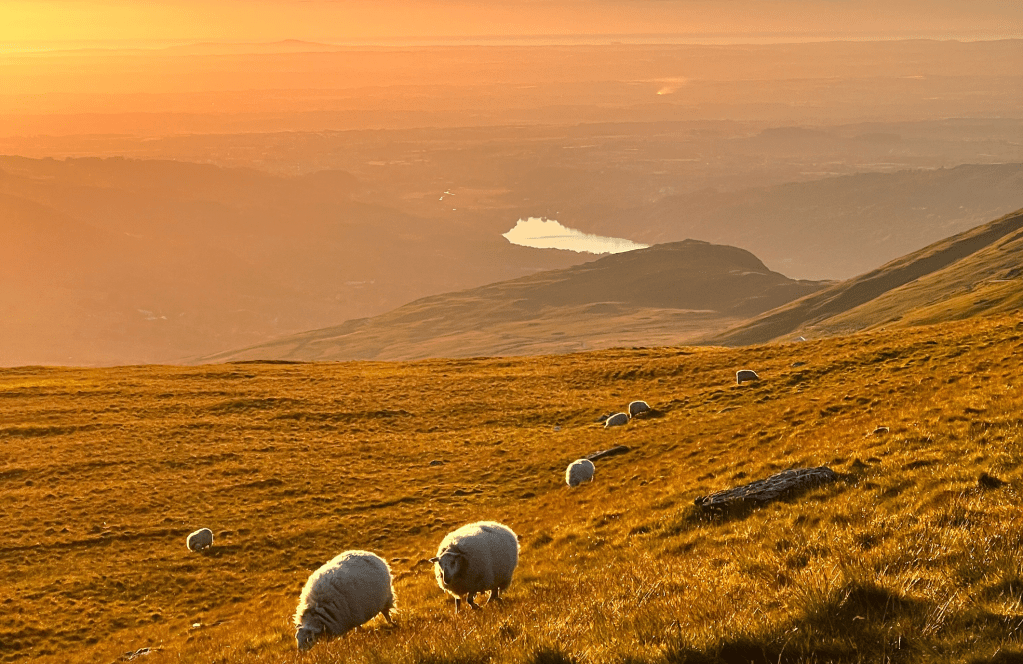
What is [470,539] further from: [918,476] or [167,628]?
[167,628]

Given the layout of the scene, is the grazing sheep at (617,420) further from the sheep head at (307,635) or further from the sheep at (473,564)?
the sheep head at (307,635)

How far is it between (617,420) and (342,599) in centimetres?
3531

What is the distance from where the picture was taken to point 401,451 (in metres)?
51.3

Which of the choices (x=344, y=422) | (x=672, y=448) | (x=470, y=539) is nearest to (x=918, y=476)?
(x=470, y=539)

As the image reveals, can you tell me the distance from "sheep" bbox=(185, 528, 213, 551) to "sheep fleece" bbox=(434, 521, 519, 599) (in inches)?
952

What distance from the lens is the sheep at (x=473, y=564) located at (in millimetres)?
16250

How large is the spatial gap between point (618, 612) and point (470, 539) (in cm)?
687

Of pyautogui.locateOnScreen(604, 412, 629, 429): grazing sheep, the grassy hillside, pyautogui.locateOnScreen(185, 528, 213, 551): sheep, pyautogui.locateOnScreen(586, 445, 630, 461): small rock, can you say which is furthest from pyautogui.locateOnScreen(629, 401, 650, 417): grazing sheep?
pyautogui.locateOnScreen(185, 528, 213, 551): sheep

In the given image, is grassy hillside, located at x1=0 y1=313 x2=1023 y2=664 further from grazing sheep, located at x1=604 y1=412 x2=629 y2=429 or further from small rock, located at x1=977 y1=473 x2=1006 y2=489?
grazing sheep, located at x1=604 y1=412 x2=629 y2=429

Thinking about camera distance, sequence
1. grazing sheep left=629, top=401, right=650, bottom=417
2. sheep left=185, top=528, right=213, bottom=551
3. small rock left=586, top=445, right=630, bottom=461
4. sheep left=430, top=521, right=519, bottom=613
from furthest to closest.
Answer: grazing sheep left=629, top=401, right=650, bottom=417 → small rock left=586, top=445, right=630, bottom=461 → sheep left=185, top=528, right=213, bottom=551 → sheep left=430, top=521, right=519, bottom=613

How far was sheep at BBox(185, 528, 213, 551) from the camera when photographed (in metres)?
36.1

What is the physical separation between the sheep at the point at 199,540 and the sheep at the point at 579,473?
707 inches

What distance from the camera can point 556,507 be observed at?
3219 centimetres

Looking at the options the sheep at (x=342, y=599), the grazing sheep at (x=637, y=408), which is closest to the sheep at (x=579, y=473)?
the grazing sheep at (x=637, y=408)
